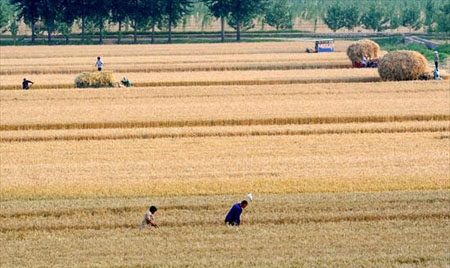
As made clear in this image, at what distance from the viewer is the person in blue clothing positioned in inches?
885

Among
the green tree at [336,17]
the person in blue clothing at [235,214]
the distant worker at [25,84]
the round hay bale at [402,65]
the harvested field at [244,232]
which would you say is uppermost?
the green tree at [336,17]

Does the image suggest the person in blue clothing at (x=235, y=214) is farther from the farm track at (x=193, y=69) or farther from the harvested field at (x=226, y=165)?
the farm track at (x=193, y=69)

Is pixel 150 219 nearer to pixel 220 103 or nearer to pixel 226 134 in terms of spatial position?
pixel 226 134

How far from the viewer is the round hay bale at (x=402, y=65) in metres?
54.0

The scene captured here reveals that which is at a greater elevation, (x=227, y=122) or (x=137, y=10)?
(x=137, y=10)

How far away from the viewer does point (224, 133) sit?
36.3m

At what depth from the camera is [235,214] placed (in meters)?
22.6

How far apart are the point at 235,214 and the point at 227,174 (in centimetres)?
615

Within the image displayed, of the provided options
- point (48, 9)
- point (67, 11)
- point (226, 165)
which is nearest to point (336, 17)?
point (67, 11)

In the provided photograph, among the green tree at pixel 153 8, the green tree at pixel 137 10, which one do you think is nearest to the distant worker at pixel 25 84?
the green tree at pixel 137 10

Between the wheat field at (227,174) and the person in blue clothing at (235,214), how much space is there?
30 cm

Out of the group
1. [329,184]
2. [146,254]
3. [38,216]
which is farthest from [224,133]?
[146,254]

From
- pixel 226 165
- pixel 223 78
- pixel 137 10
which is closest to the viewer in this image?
pixel 226 165

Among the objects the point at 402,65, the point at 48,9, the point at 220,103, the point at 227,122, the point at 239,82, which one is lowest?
the point at 227,122
